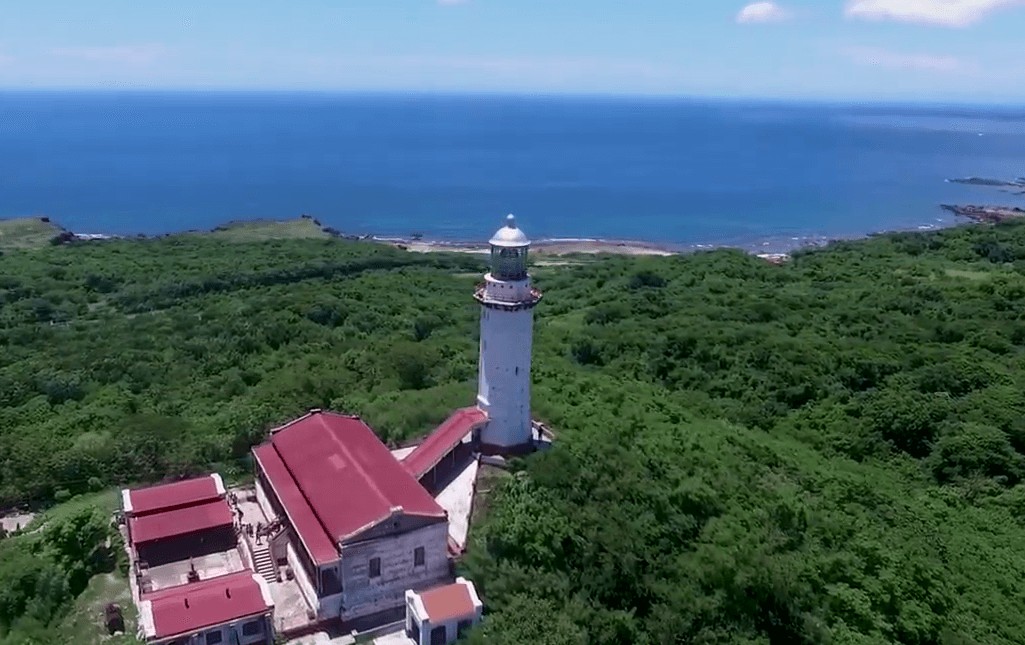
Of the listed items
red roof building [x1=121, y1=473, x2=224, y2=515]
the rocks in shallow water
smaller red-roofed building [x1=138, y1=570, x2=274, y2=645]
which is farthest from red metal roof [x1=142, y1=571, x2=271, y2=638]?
the rocks in shallow water

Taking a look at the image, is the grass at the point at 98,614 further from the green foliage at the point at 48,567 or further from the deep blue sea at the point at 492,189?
the deep blue sea at the point at 492,189

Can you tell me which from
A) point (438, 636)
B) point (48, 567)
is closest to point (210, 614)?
point (438, 636)

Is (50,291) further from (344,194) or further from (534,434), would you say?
(344,194)

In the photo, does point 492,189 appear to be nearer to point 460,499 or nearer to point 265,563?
point 460,499

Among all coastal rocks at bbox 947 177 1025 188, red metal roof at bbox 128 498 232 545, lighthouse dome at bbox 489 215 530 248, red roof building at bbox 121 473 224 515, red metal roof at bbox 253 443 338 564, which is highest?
lighthouse dome at bbox 489 215 530 248

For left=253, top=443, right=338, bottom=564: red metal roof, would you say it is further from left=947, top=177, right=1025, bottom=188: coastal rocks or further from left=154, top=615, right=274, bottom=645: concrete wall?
left=947, top=177, right=1025, bottom=188: coastal rocks

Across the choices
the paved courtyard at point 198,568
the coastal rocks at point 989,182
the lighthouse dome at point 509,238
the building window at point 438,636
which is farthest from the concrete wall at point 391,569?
the coastal rocks at point 989,182
